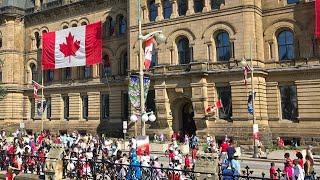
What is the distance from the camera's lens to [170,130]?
40.8 metres

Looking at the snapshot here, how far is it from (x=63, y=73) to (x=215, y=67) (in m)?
24.3

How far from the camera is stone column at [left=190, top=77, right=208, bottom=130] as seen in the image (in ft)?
126

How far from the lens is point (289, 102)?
37.8 meters

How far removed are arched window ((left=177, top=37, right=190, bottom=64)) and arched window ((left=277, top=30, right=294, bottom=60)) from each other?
855cm

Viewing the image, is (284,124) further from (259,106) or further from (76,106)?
(76,106)

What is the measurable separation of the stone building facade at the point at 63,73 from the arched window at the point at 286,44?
17.7 meters

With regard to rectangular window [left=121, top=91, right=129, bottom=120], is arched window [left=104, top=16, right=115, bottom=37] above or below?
above

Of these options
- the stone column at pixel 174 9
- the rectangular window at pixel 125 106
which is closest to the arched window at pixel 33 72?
the rectangular window at pixel 125 106

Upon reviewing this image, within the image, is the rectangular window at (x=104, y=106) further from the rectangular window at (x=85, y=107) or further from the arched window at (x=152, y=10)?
the arched window at (x=152, y=10)

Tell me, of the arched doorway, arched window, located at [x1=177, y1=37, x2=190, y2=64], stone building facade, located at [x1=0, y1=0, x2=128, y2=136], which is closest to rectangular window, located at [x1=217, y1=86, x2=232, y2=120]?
the arched doorway

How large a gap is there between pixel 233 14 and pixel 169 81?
847cm

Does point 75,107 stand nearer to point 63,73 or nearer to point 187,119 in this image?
point 63,73

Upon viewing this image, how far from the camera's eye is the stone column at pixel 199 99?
38469mm

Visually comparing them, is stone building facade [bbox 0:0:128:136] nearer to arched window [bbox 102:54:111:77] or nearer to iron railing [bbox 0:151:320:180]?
arched window [bbox 102:54:111:77]
